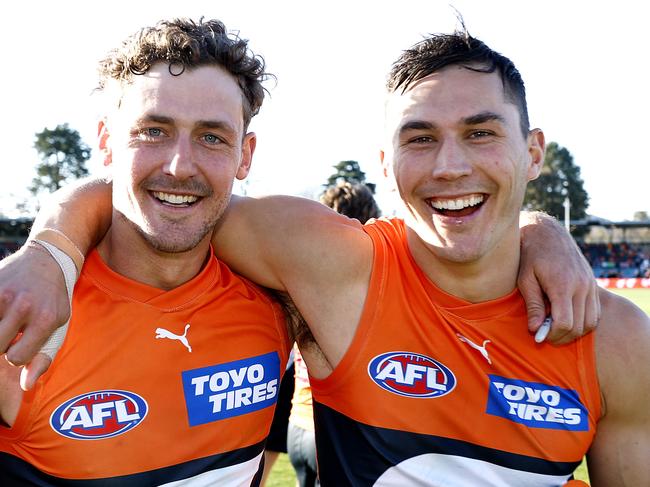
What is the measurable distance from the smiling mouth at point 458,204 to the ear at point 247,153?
0.84 m

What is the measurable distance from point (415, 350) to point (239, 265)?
0.84m

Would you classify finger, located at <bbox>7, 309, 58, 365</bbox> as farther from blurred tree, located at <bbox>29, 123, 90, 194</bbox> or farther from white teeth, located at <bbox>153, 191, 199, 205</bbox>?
blurred tree, located at <bbox>29, 123, 90, 194</bbox>

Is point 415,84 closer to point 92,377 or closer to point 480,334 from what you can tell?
point 480,334

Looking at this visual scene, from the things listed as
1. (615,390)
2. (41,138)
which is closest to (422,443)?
(615,390)

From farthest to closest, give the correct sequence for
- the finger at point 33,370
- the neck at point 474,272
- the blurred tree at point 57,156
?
1. the blurred tree at point 57,156
2. the neck at point 474,272
3. the finger at point 33,370

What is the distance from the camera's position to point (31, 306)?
6.38 feet

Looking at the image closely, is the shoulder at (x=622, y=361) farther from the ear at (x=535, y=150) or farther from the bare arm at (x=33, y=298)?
the bare arm at (x=33, y=298)

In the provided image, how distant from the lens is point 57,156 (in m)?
61.4

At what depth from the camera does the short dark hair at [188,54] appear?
2592mm

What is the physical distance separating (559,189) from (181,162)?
70.9 m

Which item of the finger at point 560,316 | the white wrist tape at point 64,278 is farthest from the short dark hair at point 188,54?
the finger at point 560,316

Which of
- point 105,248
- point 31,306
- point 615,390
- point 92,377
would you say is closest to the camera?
point 31,306

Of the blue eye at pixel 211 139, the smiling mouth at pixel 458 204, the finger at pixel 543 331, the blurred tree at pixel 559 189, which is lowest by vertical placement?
the blurred tree at pixel 559 189

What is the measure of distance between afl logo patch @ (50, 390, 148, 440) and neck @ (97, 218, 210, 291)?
486mm
